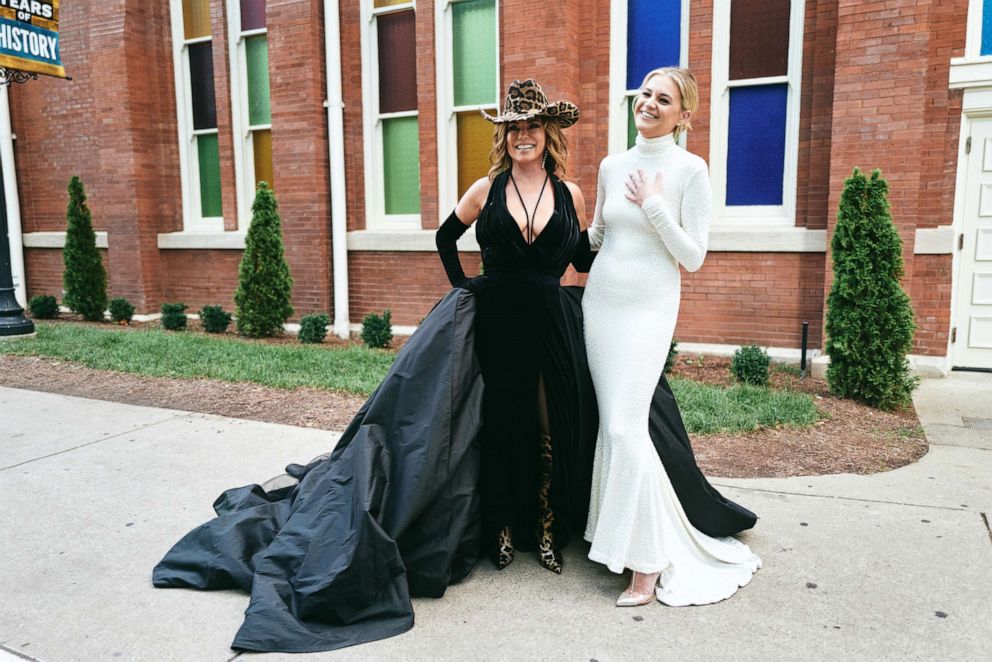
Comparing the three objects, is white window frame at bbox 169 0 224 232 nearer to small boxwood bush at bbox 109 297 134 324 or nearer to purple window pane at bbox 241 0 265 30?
purple window pane at bbox 241 0 265 30

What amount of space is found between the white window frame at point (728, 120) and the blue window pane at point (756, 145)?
0.19ft

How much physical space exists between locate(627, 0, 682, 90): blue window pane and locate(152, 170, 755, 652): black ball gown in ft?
20.3

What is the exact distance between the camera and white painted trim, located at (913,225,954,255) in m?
7.50

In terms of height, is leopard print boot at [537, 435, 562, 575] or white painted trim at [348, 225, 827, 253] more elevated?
white painted trim at [348, 225, 827, 253]

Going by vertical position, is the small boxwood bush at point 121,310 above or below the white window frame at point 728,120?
below

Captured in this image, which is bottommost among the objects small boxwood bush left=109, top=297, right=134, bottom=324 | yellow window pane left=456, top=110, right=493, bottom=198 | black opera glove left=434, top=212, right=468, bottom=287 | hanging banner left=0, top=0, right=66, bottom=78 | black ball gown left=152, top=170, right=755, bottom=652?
small boxwood bush left=109, top=297, right=134, bottom=324

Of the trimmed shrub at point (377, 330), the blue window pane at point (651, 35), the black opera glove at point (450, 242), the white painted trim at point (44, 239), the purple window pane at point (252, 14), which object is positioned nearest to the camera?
the black opera glove at point (450, 242)

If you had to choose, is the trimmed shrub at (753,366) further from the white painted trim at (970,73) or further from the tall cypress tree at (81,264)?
the tall cypress tree at (81,264)

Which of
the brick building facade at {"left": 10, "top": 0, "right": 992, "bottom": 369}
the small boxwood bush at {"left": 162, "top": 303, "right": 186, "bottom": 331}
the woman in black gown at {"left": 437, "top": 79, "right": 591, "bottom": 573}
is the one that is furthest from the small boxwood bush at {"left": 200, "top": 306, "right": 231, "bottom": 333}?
the woman in black gown at {"left": 437, "top": 79, "right": 591, "bottom": 573}

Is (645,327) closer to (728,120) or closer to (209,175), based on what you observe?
(728,120)

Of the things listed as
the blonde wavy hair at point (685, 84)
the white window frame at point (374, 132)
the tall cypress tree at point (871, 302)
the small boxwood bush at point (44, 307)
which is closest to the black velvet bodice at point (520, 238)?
the blonde wavy hair at point (685, 84)

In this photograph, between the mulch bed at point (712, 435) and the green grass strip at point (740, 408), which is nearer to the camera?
the mulch bed at point (712, 435)

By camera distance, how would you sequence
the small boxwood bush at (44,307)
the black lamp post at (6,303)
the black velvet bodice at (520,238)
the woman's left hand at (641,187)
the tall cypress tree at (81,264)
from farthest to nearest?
the small boxwood bush at (44,307) → the tall cypress tree at (81,264) → the black lamp post at (6,303) → the black velvet bodice at (520,238) → the woman's left hand at (641,187)

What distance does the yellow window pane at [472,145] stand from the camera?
9.98m
